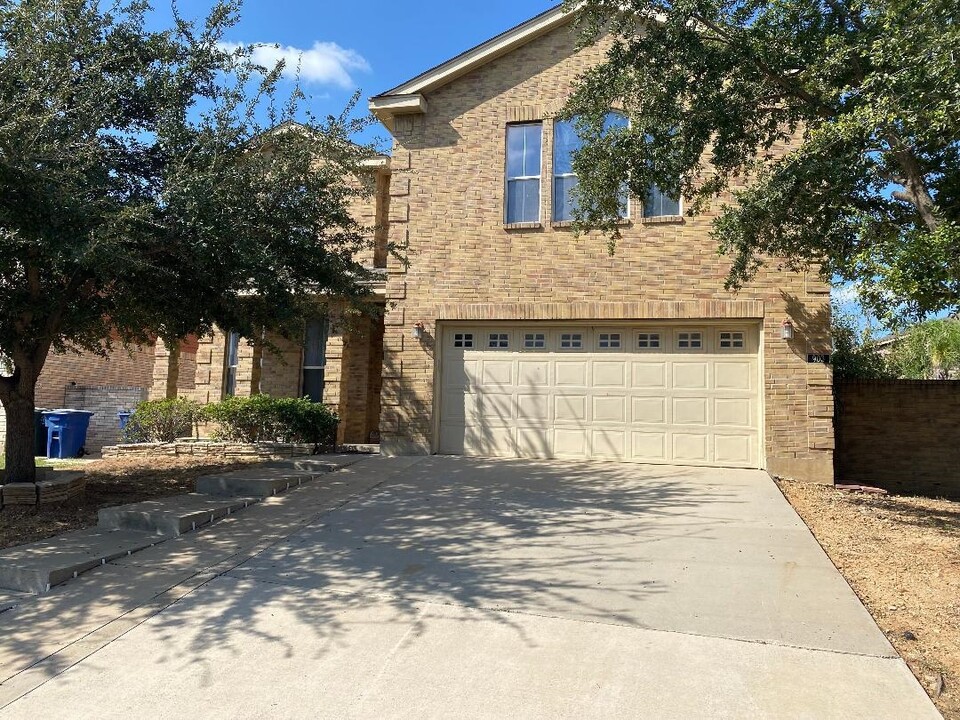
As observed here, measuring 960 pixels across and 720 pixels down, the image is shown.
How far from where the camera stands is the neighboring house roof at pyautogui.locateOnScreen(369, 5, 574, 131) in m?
11.9

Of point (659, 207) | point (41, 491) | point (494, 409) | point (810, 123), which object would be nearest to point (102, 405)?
point (41, 491)

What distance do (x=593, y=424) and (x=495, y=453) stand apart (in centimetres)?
174

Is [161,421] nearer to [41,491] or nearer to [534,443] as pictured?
[41,491]

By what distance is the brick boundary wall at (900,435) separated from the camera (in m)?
11.5

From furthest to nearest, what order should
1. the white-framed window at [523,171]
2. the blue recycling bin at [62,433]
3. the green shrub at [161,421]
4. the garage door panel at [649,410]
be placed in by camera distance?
the blue recycling bin at [62,433]
the green shrub at [161,421]
the white-framed window at [523,171]
the garage door panel at [649,410]

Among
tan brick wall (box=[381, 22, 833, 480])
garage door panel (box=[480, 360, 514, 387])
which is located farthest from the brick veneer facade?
garage door panel (box=[480, 360, 514, 387])

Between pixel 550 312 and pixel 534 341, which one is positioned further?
pixel 534 341

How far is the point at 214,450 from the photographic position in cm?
1211

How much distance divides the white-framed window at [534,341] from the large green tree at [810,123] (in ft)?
10.5

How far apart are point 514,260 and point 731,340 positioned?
3.75 meters

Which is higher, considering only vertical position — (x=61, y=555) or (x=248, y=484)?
(x=248, y=484)

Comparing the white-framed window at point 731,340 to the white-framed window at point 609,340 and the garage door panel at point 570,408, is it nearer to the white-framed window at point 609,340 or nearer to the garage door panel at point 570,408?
the white-framed window at point 609,340

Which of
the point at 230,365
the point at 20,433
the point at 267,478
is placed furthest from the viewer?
the point at 230,365

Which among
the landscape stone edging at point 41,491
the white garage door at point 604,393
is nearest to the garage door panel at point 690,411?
the white garage door at point 604,393
